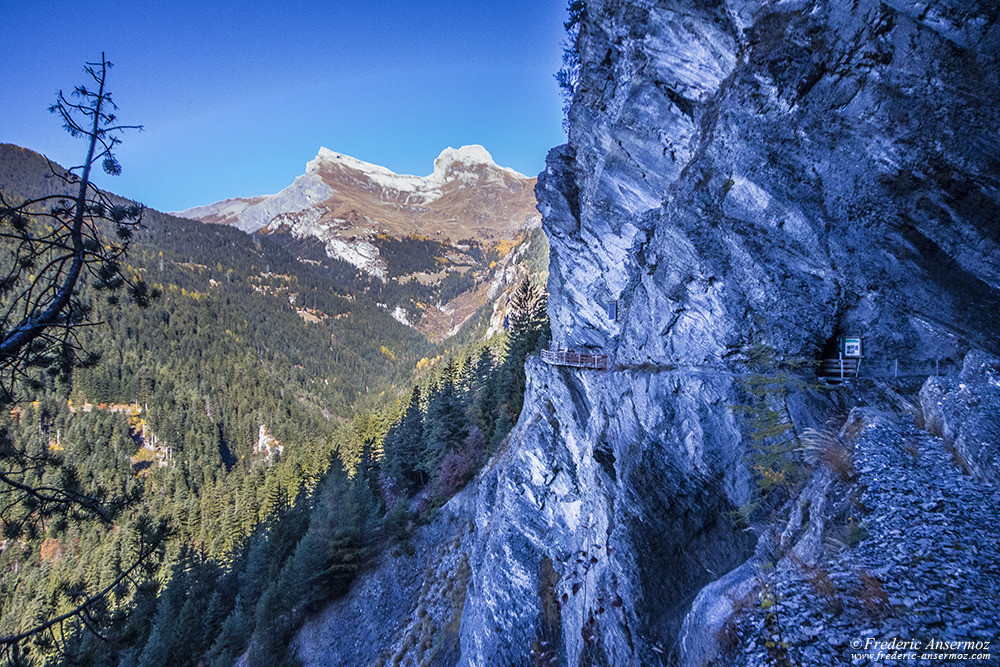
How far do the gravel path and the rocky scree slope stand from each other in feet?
0.97

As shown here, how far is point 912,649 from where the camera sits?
5.35 m

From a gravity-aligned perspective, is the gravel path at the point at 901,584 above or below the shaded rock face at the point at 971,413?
below

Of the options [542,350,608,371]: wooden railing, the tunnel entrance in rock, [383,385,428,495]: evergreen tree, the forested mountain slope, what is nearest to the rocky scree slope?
the tunnel entrance in rock

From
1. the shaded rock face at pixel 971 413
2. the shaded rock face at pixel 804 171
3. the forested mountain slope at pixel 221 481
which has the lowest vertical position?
the forested mountain slope at pixel 221 481

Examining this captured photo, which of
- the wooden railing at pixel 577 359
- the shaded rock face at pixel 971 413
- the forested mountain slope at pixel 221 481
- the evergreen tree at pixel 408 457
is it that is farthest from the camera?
the evergreen tree at pixel 408 457

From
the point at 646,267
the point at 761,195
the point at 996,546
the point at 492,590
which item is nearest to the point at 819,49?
the point at 761,195

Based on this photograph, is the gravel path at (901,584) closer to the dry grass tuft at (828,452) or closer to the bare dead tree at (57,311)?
the dry grass tuft at (828,452)

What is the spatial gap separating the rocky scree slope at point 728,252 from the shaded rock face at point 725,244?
0.05 meters

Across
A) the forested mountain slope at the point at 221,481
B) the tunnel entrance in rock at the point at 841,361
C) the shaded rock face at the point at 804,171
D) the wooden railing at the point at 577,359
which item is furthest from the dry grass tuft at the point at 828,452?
the forested mountain slope at the point at 221,481

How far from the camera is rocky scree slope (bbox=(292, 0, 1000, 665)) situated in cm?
984

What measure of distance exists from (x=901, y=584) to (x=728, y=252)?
10043 mm

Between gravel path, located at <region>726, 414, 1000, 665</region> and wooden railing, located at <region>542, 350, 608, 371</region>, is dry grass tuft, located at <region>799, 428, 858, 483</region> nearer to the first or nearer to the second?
gravel path, located at <region>726, 414, 1000, 665</region>

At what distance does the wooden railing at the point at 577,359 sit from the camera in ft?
63.8

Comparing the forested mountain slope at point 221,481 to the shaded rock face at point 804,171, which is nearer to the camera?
the forested mountain slope at point 221,481
